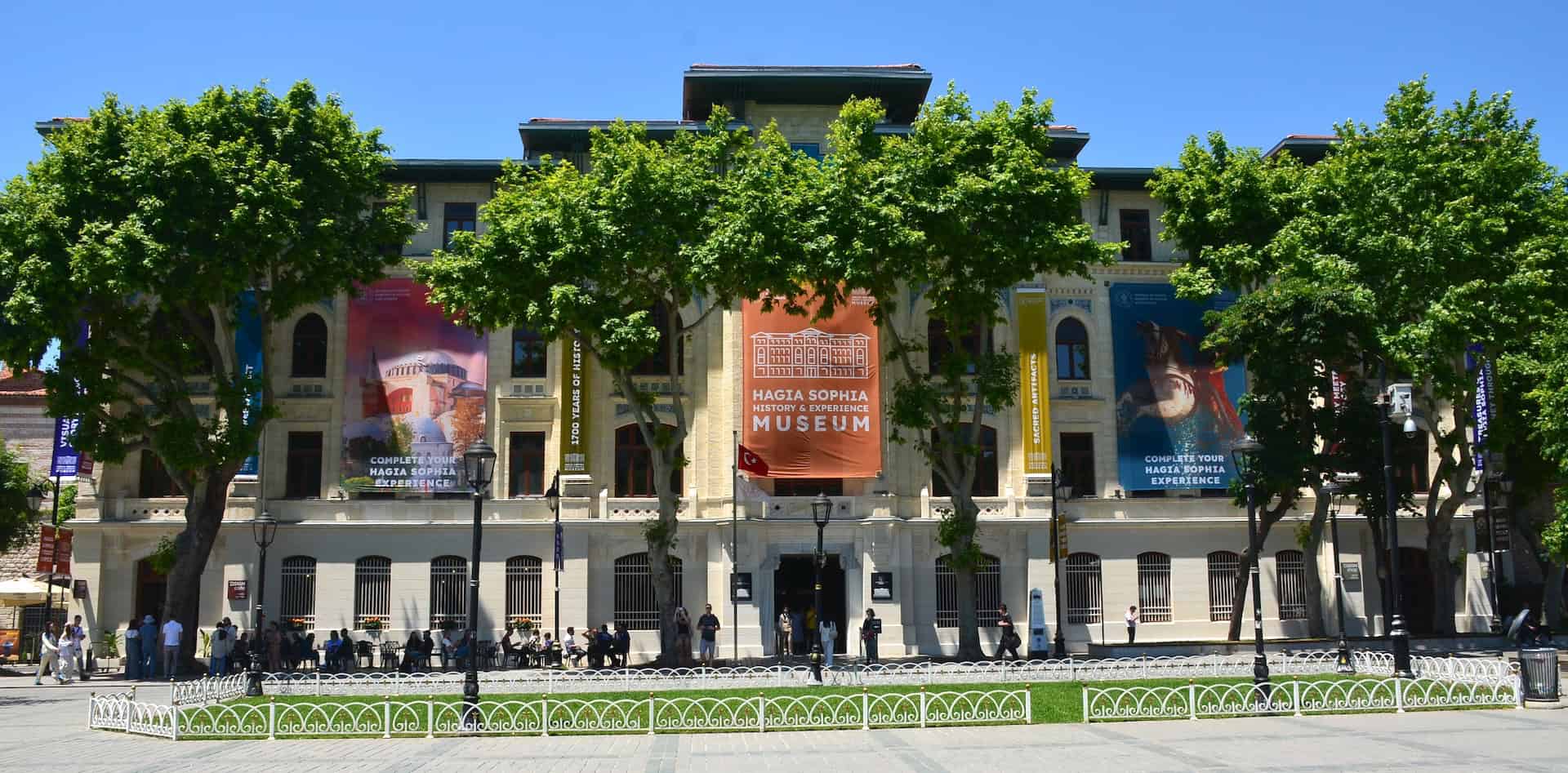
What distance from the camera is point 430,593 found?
3641 centimetres

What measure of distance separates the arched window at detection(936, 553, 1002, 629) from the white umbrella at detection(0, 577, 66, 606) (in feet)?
87.2

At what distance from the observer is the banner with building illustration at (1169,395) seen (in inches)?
1494

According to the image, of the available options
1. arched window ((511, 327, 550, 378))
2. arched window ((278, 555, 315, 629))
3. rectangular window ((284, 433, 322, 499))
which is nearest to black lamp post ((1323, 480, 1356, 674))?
arched window ((511, 327, 550, 378))

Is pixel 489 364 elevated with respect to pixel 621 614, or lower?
elevated

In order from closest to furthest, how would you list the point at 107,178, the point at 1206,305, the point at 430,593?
the point at 107,178, the point at 430,593, the point at 1206,305

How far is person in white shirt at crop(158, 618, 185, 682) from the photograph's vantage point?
2975 cm

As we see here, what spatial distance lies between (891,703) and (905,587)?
16.2m

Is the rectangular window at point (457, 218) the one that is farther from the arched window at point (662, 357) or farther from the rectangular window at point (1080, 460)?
the rectangular window at point (1080, 460)

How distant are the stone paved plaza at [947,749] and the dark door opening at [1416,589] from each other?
21.0 m

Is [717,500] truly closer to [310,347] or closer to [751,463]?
[751,463]

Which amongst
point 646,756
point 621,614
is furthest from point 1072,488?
point 646,756

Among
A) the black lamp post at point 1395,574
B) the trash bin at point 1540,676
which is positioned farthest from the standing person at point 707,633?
the trash bin at point 1540,676

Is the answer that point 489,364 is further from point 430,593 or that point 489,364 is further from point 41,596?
point 41,596

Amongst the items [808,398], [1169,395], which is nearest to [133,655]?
[808,398]
